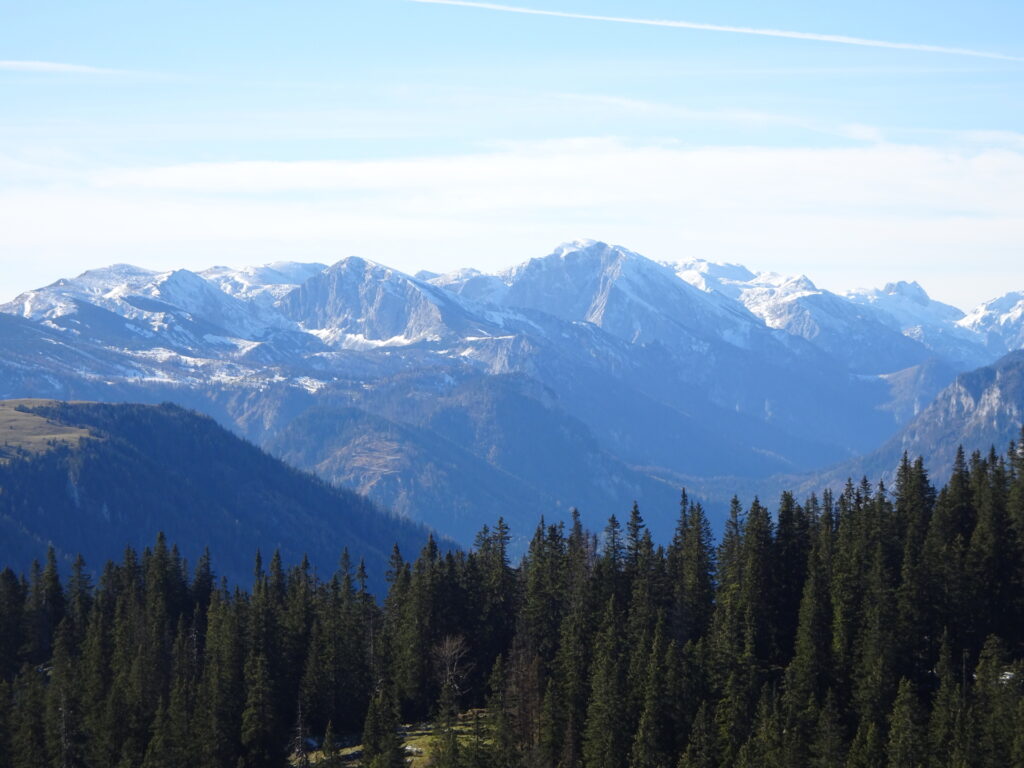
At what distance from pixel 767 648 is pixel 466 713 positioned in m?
30.7

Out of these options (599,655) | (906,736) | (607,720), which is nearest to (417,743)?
(599,655)

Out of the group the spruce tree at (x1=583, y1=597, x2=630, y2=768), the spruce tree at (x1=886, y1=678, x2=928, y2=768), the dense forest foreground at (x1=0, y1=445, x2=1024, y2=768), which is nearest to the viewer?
the spruce tree at (x1=886, y1=678, x2=928, y2=768)

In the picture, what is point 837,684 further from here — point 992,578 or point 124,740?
point 124,740

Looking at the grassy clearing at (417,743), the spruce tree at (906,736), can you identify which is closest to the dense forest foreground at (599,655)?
the spruce tree at (906,736)

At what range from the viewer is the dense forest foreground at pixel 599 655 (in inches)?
4774

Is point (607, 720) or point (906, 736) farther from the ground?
point (906, 736)

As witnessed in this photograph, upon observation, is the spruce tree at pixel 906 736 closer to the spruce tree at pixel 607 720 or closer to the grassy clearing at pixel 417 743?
the spruce tree at pixel 607 720

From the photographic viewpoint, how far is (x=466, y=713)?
144m

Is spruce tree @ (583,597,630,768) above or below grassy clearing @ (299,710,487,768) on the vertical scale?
above

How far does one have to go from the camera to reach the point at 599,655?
134125mm

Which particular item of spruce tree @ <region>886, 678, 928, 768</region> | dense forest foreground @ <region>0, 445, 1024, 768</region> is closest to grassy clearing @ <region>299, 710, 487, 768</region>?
dense forest foreground @ <region>0, 445, 1024, 768</region>

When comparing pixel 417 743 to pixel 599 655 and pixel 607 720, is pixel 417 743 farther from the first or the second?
pixel 607 720

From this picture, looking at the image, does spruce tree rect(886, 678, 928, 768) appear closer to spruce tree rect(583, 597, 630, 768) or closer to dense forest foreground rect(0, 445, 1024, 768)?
dense forest foreground rect(0, 445, 1024, 768)

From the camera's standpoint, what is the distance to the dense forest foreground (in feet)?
398
